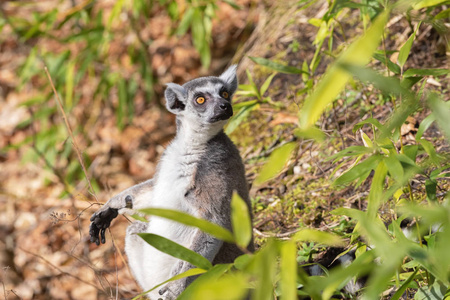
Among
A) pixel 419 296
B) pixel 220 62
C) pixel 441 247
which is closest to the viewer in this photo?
pixel 441 247

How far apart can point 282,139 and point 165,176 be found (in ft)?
4.44

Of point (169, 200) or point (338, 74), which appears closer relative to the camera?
point (338, 74)

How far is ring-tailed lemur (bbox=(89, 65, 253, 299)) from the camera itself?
2357 millimetres

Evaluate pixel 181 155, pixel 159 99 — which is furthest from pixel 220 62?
pixel 181 155

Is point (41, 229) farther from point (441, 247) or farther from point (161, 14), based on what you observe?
point (441, 247)

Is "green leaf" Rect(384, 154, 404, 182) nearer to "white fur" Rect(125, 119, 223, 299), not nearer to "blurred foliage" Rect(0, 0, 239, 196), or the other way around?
"white fur" Rect(125, 119, 223, 299)

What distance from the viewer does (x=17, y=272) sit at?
481 centimetres

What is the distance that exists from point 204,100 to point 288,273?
1.79 m

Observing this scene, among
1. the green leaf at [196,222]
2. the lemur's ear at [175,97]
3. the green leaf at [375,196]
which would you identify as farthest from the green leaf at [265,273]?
the lemur's ear at [175,97]

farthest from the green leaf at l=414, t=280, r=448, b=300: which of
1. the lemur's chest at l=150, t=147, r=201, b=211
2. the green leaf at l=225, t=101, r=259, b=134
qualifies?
the green leaf at l=225, t=101, r=259, b=134

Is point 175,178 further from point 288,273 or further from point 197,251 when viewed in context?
point 288,273

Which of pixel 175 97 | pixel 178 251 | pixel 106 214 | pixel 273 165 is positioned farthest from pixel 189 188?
pixel 273 165

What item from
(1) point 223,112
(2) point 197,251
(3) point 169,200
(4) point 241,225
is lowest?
(2) point 197,251

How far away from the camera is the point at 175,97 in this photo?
2910 millimetres
